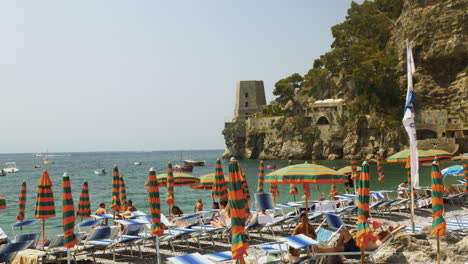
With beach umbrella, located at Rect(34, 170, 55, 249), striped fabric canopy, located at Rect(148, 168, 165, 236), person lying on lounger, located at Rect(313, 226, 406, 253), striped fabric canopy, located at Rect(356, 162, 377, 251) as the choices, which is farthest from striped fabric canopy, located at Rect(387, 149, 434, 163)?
beach umbrella, located at Rect(34, 170, 55, 249)

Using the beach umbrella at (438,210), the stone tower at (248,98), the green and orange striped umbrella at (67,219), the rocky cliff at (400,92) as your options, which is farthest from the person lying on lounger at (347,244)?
the stone tower at (248,98)

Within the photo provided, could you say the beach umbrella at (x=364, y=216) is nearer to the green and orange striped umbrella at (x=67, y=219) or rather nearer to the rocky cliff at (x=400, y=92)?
the green and orange striped umbrella at (x=67, y=219)

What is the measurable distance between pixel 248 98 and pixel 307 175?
3604 inches

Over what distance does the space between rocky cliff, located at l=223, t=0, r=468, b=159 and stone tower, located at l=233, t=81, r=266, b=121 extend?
24.8m

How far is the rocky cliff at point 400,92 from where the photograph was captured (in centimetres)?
5944

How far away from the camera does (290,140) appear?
73250mm

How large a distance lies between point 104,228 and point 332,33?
247 ft

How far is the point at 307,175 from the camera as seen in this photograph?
32.4ft

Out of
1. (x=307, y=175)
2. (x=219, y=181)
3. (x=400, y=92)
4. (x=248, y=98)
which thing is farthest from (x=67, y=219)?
(x=248, y=98)

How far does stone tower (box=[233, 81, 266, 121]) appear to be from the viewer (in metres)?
99.5

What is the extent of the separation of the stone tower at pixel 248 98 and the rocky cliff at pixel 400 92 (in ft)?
81.3

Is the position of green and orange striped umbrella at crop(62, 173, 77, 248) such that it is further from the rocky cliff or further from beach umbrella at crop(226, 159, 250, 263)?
the rocky cliff

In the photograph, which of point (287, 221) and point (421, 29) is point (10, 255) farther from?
point (421, 29)

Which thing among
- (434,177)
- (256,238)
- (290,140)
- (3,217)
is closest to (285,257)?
(434,177)
